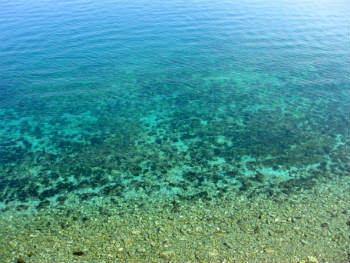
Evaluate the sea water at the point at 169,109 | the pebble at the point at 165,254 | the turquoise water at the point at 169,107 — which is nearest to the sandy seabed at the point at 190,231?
the pebble at the point at 165,254

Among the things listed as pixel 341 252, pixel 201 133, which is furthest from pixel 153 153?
pixel 341 252

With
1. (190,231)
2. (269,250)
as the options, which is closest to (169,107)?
(190,231)

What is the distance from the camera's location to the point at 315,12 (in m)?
39.8

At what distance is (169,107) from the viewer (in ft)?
65.9

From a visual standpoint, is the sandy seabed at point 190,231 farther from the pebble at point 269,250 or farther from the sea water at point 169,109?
the sea water at point 169,109

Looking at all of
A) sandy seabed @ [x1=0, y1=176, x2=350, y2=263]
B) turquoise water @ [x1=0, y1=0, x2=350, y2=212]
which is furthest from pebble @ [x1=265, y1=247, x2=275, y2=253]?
turquoise water @ [x1=0, y1=0, x2=350, y2=212]

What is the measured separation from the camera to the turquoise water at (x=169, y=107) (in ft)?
45.7

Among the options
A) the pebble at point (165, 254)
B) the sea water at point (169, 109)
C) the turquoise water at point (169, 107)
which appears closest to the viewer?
the pebble at point (165, 254)

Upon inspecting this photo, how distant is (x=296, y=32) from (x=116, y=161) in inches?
1112

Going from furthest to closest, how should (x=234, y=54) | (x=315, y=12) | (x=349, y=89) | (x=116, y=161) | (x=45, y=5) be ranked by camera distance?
(x=45, y=5) < (x=315, y=12) < (x=234, y=54) < (x=349, y=89) < (x=116, y=161)

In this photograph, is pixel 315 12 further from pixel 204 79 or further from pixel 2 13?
pixel 2 13

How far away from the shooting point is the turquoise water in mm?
13922

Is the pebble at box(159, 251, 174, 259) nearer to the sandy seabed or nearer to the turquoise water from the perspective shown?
the sandy seabed

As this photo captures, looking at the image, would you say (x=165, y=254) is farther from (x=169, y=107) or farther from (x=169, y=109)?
(x=169, y=107)
